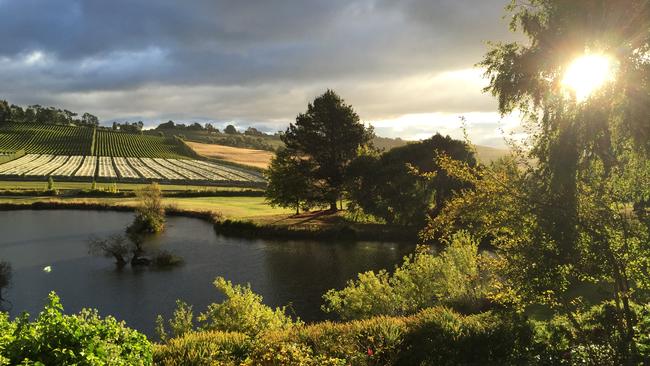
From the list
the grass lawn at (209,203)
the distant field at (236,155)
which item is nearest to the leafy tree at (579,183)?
the grass lawn at (209,203)

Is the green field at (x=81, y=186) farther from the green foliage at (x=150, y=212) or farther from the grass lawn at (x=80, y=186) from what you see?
the green foliage at (x=150, y=212)

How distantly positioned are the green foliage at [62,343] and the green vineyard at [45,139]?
169 m

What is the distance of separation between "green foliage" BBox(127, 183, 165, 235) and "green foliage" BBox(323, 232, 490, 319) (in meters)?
44.6

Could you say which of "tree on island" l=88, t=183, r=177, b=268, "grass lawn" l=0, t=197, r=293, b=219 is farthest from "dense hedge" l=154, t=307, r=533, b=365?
"grass lawn" l=0, t=197, r=293, b=219

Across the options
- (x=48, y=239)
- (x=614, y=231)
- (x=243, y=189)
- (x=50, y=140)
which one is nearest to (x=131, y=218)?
(x=48, y=239)

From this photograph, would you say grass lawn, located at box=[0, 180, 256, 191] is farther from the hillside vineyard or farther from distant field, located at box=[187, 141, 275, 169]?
distant field, located at box=[187, 141, 275, 169]

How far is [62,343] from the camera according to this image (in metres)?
8.05

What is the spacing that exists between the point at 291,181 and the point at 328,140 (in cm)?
879

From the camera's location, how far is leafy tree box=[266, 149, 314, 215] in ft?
231

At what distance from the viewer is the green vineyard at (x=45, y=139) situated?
516 feet

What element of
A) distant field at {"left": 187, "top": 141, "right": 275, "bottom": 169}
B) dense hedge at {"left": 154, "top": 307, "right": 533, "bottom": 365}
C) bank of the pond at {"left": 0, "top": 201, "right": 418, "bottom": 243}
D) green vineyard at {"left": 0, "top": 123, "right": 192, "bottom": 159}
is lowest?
bank of the pond at {"left": 0, "top": 201, "right": 418, "bottom": 243}

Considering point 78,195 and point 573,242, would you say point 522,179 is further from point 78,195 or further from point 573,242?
point 78,195

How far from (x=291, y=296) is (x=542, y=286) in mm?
23730

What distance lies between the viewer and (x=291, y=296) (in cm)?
3425
